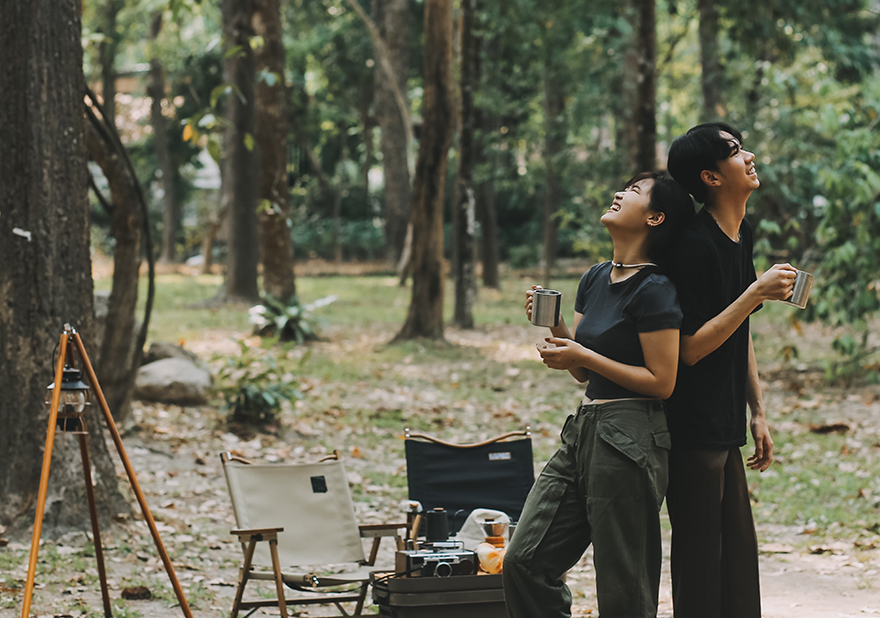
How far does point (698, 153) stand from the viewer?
2879 millimetres

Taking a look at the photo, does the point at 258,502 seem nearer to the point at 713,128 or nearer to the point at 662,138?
the point at 713,128

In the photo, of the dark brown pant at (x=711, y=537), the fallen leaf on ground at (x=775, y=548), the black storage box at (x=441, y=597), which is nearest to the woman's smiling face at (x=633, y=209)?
the dark brown pant at (x=711, y=537)

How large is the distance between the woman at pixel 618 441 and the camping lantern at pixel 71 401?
170cm

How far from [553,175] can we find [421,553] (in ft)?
49.5

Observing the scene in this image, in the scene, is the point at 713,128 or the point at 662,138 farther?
the point at 662,138

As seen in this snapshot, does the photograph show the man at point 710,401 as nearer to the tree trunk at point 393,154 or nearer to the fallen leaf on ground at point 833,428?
the fallen leaf on ground at point 833,428

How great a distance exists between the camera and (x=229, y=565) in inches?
211

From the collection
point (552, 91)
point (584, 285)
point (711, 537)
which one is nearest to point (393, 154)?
point (552, 91)

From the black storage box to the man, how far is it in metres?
0.87

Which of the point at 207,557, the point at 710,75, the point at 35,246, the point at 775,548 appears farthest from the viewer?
the point at 710,75

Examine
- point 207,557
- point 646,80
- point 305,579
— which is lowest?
point 207,557

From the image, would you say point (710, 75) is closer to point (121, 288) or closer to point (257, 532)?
point (121, 288)


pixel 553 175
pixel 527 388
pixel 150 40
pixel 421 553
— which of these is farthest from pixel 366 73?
pixel 421 553

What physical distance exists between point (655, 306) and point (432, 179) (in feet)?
33.5
